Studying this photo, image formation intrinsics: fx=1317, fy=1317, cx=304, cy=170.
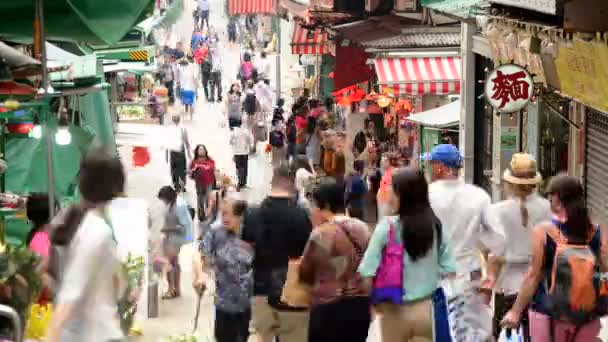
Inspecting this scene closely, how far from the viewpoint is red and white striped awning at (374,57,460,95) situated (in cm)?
2247

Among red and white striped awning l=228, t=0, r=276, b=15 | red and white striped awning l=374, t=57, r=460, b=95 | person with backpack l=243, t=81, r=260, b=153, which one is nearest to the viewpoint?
red and white striped awning l=374, t=57, r=460, b=95

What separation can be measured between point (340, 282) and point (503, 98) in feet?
28.5

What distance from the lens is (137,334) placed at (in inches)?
421

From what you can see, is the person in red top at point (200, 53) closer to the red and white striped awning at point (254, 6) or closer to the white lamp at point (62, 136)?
the red and white striped awning at point (254, 6)

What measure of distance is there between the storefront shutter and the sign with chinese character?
90cm

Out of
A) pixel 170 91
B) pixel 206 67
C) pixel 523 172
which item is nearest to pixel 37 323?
pixel 523 172

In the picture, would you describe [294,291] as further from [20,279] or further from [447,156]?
[20,279]

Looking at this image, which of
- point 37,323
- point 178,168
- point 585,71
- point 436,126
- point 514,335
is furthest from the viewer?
point 178,168

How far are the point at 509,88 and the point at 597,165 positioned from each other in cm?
163

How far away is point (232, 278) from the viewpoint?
9.55m

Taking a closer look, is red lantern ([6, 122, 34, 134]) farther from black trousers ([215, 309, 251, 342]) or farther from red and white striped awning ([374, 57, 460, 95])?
red and white striped awning ([374, 57, 460, 95])

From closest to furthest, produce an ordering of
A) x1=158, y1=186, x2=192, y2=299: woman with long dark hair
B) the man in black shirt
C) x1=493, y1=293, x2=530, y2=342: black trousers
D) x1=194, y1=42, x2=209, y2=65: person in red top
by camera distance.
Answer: the man in black shirt < x1=493, y1=293, x2=530, y2=342: black trousers < x1=158, y1=186, x2=192, y2=299: woman with long dark hair < x1=194, y1=42, x2=209, y2=65: person in red top

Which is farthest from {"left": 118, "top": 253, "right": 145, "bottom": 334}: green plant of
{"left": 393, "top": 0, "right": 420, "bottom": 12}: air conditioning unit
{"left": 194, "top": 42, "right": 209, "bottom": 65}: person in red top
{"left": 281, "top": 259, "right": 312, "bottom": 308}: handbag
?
{"left": 194, "top": 42, "right": 209, "bottom": 65}: person in red top

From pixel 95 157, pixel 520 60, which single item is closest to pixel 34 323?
pixel 95 157
